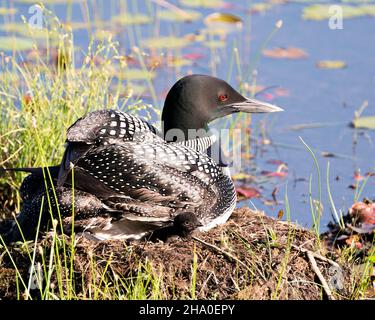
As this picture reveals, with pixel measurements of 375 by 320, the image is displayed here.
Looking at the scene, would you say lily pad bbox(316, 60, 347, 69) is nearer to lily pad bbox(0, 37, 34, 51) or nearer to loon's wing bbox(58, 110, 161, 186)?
lily pad bbox(0, 37, 34, 51)

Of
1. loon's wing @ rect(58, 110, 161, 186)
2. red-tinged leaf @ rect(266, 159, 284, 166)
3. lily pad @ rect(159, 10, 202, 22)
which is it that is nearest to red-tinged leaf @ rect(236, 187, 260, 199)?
red-tinged leaf @ rect(266, 159, 284, 166)

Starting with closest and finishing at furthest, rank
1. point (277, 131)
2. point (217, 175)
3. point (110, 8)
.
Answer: point (217, 175) < point (277, 131) < point (110, 8)

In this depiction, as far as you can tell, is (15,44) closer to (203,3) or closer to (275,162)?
(203,3)

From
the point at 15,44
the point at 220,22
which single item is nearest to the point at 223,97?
the point at 15,44

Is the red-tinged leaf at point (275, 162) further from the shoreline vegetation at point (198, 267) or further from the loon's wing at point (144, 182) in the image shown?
the loon's wing at point (144, 182)

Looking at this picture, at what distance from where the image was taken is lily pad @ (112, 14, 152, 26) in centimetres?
891

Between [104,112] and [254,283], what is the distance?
4.38ft

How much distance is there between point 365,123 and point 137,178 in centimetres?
313

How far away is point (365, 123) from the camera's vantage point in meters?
7.38

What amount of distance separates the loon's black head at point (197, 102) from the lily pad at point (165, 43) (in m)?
3.06

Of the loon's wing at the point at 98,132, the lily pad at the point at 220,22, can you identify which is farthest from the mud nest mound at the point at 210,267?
the lily pad at the point at 220,22
